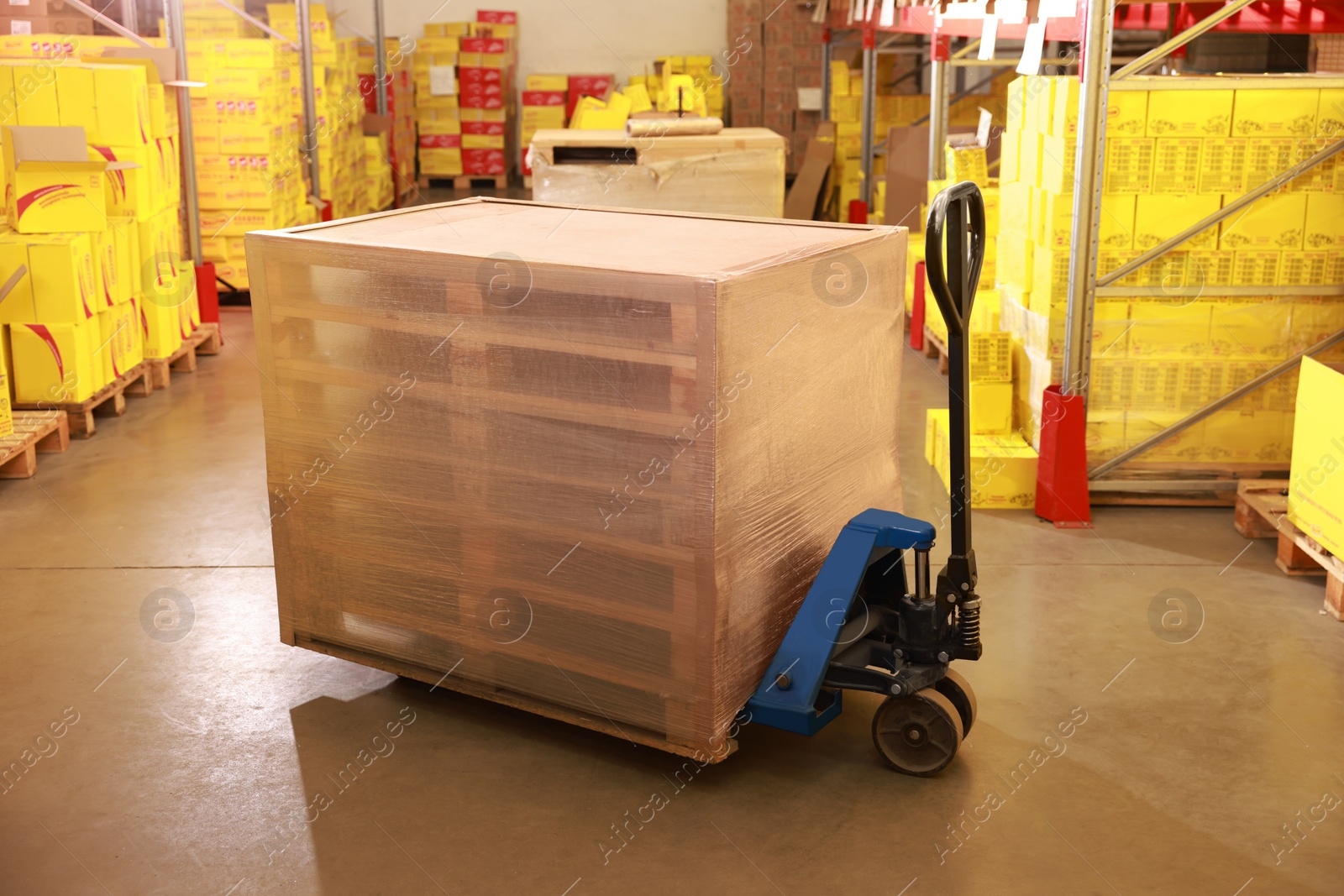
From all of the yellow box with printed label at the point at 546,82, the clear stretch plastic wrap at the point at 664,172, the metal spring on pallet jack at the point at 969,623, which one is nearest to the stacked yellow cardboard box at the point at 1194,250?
the clear stretch plastic wrap at the point at 664,172

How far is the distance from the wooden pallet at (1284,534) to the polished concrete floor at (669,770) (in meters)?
0.10

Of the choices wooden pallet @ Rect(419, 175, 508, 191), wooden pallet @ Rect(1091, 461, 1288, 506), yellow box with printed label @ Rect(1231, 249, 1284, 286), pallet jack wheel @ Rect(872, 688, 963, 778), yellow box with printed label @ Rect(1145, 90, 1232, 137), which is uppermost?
yellow box with printed label @ Rect(1145, 90, 1232, 137)

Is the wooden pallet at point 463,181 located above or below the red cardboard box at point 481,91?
below

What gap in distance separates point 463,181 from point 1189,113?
1226 centimetres

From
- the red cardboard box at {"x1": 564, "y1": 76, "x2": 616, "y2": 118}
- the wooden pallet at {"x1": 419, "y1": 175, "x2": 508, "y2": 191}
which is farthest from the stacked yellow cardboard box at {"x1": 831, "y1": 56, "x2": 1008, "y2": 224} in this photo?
the wooden pallet at {"x1": 419, "y1": 175, "x2": 508, "y2": 191}

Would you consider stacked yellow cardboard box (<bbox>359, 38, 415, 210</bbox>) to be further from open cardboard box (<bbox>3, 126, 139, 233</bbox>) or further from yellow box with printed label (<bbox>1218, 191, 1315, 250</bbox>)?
yellow box with printed label (<bbox>1218, 191, 1315, 250</bbox>)

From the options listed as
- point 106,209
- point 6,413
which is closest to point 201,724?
point 6,413

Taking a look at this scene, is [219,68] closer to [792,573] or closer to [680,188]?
[680,188]

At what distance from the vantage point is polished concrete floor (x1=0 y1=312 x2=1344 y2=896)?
10.5 feet

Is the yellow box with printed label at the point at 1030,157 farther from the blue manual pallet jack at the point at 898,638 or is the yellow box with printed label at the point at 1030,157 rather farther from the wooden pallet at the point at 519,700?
the wooden pallet at the point at 519,700

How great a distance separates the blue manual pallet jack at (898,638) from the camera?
3453 mm

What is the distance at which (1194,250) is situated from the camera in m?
5.59

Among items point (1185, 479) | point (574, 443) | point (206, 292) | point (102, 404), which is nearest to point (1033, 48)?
point (1185, 479)

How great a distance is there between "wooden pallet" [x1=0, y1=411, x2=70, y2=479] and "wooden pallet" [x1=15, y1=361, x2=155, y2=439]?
0.32 ft
